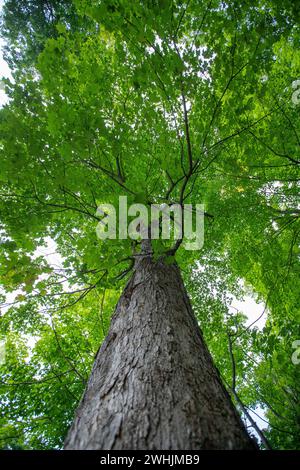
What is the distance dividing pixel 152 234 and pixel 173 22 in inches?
104

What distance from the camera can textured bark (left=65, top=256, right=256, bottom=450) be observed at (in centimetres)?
108

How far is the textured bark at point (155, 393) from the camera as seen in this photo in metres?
1.08

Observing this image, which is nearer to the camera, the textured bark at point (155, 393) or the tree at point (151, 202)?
the textured bark at point (155, 393)

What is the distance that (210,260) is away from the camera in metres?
7.22

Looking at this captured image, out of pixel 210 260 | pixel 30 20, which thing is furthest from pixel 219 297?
pixel 30 20

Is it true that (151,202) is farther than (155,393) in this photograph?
Yes

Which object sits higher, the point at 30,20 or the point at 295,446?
the point at 30,20

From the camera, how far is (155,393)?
133cm

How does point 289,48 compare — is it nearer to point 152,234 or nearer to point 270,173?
point 270,173

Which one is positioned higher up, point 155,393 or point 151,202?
point 151,202

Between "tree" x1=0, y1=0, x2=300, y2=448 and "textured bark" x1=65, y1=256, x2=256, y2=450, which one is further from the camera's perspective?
"tree" x1=0, y1=0, x2=300, y2=448
